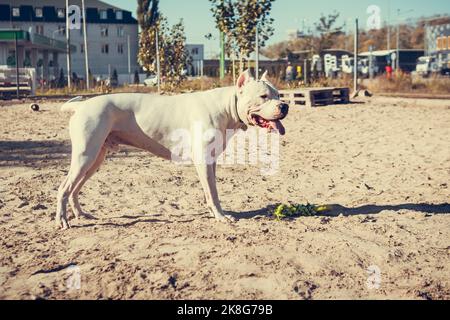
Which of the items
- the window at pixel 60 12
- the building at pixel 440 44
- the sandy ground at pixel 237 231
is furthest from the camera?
the window at pixel 60 12

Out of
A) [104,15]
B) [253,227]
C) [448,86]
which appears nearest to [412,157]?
[253,227]

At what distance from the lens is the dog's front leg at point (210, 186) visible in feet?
19.2

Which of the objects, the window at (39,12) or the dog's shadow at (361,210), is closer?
the dog's shadow at (361,210)

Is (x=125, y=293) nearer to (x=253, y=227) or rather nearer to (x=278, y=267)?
(x=278, y=267)

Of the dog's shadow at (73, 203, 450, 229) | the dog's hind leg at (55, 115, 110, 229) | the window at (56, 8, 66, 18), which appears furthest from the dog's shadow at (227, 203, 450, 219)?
the window at (56, 8, 66, 18)

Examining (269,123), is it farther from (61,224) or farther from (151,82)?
(151,82)

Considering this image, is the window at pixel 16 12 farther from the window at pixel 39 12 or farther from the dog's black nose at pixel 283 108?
the dog's black nose at pixel 283 108

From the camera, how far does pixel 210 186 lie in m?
5.89

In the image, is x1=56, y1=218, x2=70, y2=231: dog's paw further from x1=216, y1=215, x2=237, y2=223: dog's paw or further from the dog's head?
the dog's head

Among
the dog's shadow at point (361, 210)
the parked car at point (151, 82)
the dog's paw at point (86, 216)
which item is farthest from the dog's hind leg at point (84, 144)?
the parked car at point (151, 82)

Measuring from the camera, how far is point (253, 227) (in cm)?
577

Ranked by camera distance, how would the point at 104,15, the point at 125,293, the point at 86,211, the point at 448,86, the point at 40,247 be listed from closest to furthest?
1. the point at 125,293
2. the point at 40,247
3. the point at 86,211
4. the point at 448,86
5. the point at 104,15

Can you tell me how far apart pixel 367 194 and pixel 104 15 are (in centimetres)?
7255
